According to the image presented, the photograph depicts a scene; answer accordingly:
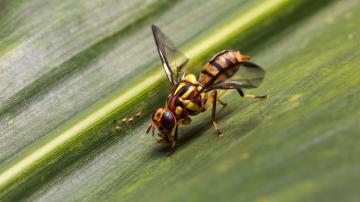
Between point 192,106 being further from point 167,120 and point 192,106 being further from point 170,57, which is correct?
point 170,57

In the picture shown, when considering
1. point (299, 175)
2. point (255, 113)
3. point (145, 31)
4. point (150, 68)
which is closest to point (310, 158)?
point (299, 175)

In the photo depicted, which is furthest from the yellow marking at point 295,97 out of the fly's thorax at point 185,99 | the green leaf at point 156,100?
the fly's thorax at point 185,99

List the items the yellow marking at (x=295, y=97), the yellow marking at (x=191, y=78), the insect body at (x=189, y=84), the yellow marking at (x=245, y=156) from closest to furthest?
the yellow marking at (x=245, y=156) → the yellow marking at (x=295, y=97) → the insect body at (x=189, y=84) → the yellow marking at (x=191, y=78)

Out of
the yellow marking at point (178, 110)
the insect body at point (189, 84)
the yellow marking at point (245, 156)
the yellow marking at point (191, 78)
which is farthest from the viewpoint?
the yellow marking at point (191, 78)

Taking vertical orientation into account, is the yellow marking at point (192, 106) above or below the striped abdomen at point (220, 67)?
below

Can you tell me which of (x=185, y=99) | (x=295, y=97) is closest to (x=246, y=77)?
(x=295, y=97)

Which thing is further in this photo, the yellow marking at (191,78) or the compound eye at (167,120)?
the yellow marking at (191,78)

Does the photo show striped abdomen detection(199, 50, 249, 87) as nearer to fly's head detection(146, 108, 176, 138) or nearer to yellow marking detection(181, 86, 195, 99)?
yellow marking detection(181, 86, 195, 99)

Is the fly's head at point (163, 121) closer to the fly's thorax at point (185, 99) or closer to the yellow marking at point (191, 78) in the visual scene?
the fly's thorax at point (185, 99)
